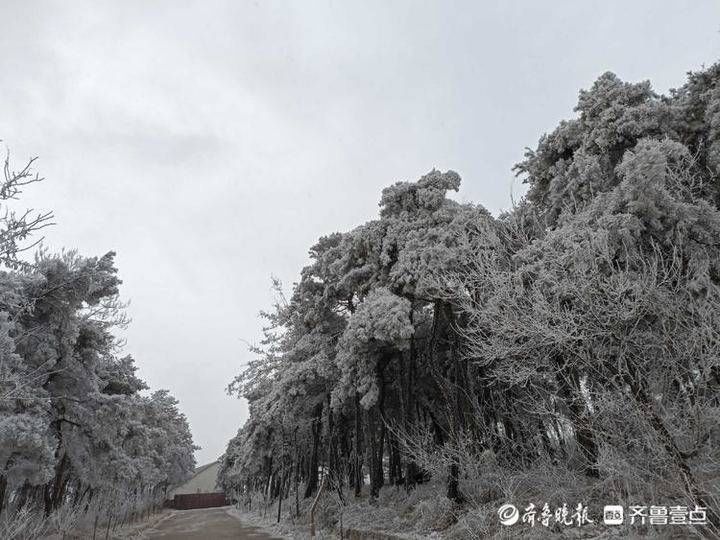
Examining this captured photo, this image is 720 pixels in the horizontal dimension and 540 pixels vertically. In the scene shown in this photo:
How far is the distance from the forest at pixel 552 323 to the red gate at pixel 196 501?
6370 centimetres

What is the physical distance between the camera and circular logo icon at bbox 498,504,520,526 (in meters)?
8.98

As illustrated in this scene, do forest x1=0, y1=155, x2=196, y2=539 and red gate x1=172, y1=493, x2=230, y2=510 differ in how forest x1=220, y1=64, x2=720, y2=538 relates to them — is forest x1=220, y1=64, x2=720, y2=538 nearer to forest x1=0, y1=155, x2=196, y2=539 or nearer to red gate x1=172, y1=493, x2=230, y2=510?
forest x1=0, y1=155, x2=196, y2=539

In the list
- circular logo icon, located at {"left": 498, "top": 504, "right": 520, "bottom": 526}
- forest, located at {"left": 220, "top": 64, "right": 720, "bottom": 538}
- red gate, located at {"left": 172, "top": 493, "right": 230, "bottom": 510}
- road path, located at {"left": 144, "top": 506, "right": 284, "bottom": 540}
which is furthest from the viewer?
red gate, located at {"left": 172, "top": 493, "right": 230, "bottom": 510}

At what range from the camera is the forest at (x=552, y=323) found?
702 centimetres

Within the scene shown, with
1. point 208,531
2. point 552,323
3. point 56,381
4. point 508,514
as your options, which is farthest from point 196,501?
point 552,323

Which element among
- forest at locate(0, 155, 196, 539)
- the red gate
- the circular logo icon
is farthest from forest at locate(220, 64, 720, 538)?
the red gate

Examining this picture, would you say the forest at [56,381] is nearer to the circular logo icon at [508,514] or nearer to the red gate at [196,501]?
the circular logo icon at [508,514]

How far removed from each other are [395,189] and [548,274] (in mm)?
9657

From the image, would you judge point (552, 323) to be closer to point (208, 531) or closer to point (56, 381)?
point (56, 381)

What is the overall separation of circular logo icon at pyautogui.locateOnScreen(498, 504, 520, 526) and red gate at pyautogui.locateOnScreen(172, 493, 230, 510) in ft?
263

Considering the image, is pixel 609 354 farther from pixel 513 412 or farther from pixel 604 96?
pixel 604 96

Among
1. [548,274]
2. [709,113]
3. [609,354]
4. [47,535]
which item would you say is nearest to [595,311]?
[609,354]

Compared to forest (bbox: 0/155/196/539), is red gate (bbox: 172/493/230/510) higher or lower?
lower

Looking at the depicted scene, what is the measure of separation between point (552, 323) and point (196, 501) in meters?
84.4
